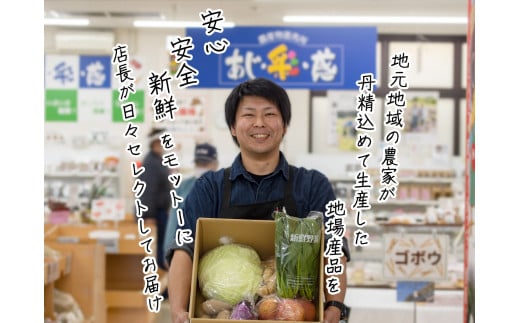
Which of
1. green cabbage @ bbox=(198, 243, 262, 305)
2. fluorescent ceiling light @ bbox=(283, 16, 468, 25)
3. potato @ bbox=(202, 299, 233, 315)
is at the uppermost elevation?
fluorescent ceiling light @ bbox=(283, 16, 468, 25)

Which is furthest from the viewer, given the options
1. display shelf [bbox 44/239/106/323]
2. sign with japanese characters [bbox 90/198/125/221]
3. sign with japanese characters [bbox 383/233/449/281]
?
sign with japanese characters [bbox 90/198/125/221]

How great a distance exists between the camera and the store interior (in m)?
4.88

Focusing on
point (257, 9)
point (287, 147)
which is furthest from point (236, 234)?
point (287, 147)

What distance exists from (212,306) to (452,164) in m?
7.29

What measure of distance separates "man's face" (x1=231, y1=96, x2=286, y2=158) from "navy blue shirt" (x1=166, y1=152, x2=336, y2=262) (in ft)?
0.47

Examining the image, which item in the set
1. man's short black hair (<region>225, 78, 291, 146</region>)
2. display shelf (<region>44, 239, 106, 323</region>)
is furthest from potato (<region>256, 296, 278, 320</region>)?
display shelf (<region>44, 239, 106, 323</region>)

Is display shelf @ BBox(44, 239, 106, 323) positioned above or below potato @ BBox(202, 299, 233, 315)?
below

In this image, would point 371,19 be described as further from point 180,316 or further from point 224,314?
point 224,314

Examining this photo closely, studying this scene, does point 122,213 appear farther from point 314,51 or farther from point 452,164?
point 452,164

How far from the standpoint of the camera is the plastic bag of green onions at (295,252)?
212 cm

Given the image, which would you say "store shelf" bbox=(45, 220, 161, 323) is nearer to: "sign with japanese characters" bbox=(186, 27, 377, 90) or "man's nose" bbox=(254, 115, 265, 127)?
"sign with japanese characters" bbox=(186, 27, 377, 90)

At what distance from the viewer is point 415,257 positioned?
4387 mm

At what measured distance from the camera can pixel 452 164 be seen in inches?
349
